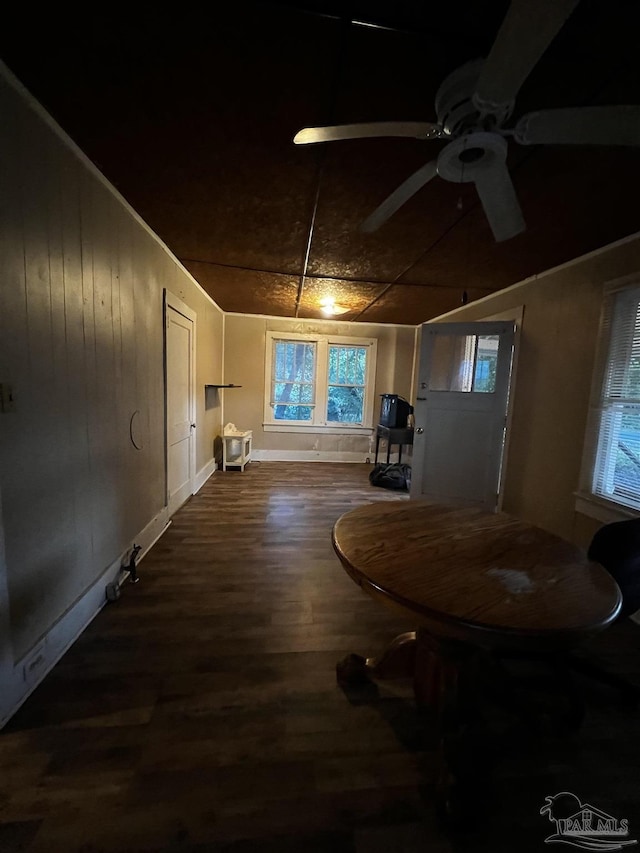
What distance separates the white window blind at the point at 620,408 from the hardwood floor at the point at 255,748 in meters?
0.88

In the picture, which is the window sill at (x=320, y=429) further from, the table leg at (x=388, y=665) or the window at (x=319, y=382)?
the table leg at (x=388, y=665)

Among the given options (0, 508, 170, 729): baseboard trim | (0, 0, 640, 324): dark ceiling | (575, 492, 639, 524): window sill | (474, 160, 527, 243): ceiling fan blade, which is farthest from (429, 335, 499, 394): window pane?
(0, 508, 170, 729): baseboard trim

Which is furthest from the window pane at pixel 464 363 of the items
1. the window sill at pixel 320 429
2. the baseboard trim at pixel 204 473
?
the baseboard trim at pixel 204 473

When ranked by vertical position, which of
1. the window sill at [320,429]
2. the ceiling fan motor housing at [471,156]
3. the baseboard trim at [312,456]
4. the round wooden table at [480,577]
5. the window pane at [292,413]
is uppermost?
the ceiling fan motor housing at [471,156]

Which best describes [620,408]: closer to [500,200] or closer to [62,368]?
[500,200]

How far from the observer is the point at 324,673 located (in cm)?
148

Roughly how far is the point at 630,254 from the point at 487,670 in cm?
268

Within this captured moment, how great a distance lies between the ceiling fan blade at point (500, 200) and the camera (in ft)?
4.11

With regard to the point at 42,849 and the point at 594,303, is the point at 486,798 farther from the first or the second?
the point at 594,303

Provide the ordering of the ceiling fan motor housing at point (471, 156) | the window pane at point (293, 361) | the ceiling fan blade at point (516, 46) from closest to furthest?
the ceiling fan blade at point (516, 46) < the ceiling fan motor housing at point (471, 156) < the window pane at point (293, 361)

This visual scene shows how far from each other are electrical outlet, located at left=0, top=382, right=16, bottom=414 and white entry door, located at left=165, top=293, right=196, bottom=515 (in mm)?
1584

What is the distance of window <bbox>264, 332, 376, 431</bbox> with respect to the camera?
17.6 feet

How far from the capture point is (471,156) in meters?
1.23

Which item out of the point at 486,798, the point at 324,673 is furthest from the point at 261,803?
the point at 486,798
